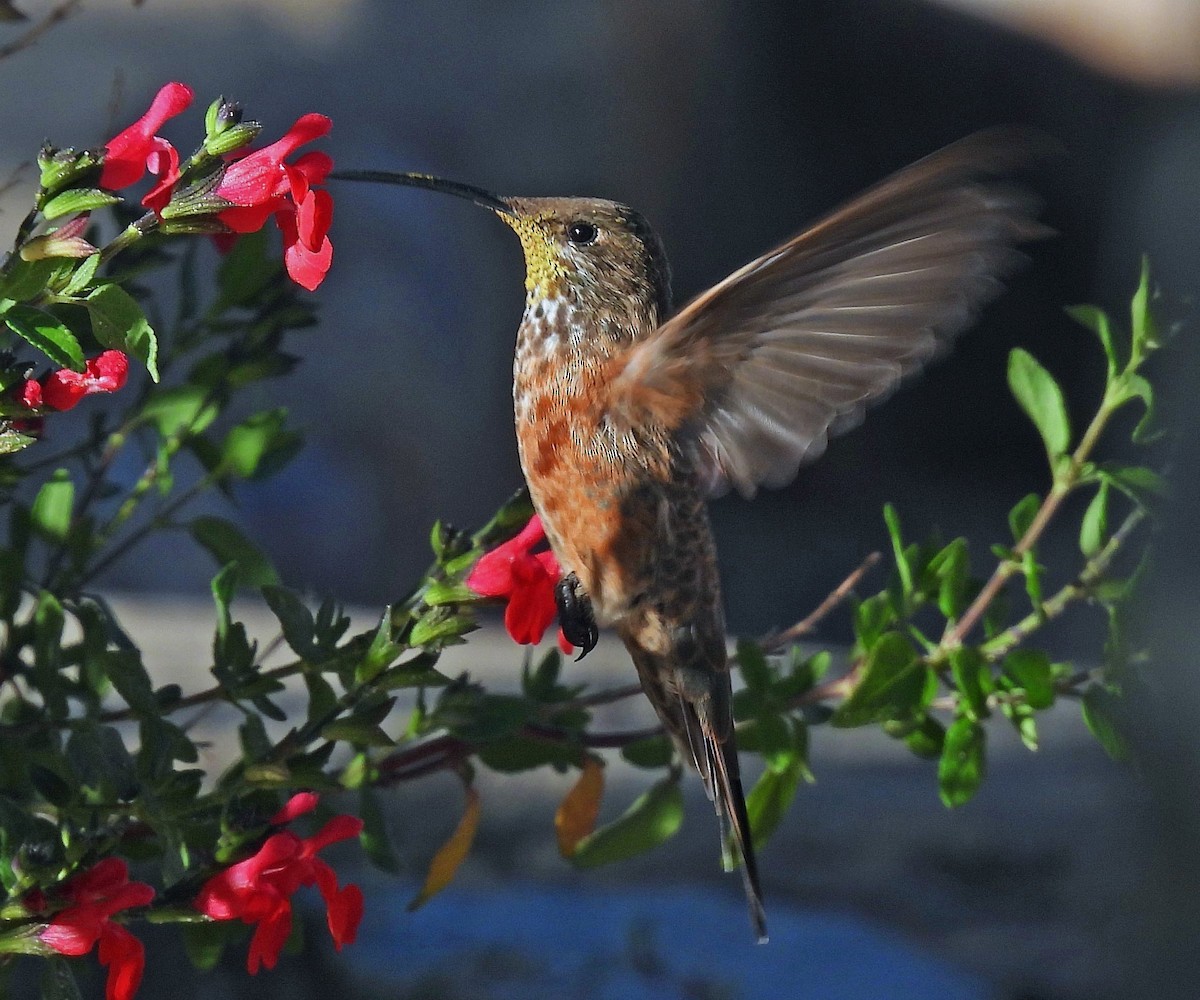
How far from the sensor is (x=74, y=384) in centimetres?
81

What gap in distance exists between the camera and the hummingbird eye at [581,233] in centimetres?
115

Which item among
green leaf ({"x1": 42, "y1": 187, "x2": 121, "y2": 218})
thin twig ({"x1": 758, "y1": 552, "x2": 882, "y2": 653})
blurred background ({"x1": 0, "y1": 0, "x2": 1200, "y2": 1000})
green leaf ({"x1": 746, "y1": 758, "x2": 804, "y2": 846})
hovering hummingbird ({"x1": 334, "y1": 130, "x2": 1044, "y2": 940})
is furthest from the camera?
blurred background ({"x1": 0, "y1": 0, "x2": 1200, "y2": 1000})

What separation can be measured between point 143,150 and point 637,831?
711 mm

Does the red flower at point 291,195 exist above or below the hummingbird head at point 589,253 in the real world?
above

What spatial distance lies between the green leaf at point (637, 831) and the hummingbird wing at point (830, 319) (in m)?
0.32

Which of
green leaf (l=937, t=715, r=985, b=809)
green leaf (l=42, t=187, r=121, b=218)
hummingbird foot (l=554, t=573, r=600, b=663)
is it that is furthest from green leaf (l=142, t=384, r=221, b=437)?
green leaf (l=937, t=715, r=985, b=809)

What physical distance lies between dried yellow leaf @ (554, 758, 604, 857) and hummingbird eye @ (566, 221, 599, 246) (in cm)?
43

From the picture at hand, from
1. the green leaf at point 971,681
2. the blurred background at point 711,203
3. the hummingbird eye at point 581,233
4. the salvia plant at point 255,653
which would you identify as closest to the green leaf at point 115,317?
the salvia plant at point 255,653

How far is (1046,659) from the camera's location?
1165 millimetres

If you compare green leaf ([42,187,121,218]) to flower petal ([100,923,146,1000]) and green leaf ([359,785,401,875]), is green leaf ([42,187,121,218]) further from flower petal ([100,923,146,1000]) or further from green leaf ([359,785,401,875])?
green leaf ([359,785,401,875])

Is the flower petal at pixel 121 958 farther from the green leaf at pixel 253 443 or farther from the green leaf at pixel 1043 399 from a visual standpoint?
the green leaf at pixel 1043 399

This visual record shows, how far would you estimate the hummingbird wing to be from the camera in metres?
0.84

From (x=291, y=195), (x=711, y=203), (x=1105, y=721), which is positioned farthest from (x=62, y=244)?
(x=711, y=203)

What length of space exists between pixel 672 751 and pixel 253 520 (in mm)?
2189
